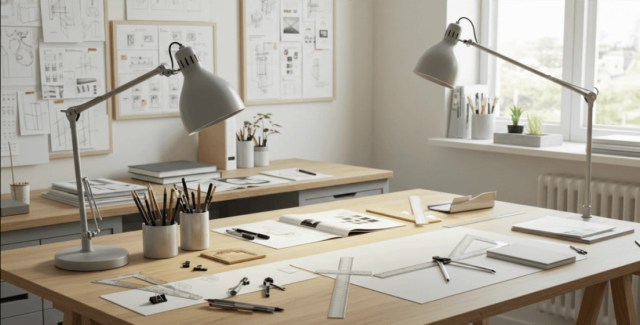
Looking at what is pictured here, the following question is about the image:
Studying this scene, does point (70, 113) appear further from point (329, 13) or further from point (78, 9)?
point (329, 13)

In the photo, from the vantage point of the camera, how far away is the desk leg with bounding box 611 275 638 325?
2701 millimetres

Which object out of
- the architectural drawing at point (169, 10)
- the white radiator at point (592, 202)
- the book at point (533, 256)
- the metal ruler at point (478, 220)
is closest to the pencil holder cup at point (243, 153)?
the architectural drawing at point (169, 10)

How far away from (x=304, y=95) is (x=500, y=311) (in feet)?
9.16

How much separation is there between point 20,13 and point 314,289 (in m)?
2.13

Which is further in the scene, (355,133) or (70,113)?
(355,133)

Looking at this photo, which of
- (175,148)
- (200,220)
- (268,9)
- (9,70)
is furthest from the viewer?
(268,9)

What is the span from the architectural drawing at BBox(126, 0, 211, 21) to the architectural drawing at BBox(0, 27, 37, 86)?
50 cm

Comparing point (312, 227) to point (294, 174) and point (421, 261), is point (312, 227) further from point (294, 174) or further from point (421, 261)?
point (294, 174)

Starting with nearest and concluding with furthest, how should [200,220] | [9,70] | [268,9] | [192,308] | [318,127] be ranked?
[192,308] < [200,220] < [9,70] < [268,9] < [318,127]

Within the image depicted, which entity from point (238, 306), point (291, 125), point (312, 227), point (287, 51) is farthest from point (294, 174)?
point (238, 306)

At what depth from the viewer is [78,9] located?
370 cm

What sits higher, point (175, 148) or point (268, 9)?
point (268, 9)

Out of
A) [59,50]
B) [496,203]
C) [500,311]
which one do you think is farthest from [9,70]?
[500,311]

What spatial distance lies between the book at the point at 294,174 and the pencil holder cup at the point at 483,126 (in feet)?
3.14
